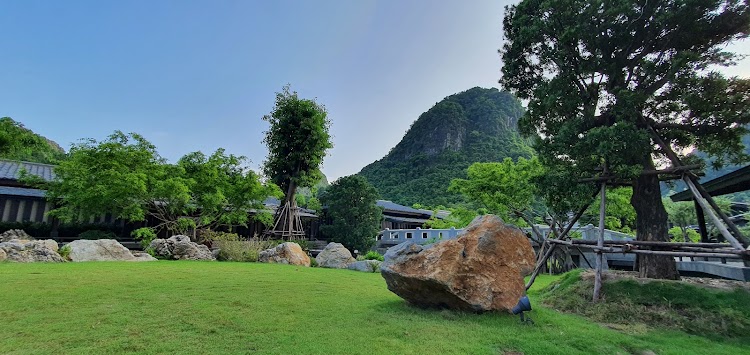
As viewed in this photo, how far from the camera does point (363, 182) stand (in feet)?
73.1

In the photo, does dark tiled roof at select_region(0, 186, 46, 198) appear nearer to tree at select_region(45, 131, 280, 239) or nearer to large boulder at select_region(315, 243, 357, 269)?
tree at select_region(45, 131, 280, 239)

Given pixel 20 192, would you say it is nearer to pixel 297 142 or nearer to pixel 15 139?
pixel 15 139

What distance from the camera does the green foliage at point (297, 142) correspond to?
882 inches

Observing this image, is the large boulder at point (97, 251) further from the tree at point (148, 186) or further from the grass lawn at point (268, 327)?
the grass lawn at point (268, 327)

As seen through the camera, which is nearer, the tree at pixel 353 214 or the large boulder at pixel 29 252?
the large boulder at pixel 29 252

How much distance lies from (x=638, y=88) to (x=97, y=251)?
1531 centimetres

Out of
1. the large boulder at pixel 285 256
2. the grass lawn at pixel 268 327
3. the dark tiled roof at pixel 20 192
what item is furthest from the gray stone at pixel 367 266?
the dark tiled roof at pixel 20 192

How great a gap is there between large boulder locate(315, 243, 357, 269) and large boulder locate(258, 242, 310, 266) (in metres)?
0.61

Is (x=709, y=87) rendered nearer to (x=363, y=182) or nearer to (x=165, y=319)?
(x=165, y=319)

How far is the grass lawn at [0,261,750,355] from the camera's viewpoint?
137 inches

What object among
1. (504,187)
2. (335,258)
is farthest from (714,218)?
(335,258)

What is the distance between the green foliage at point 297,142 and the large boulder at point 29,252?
498 inches

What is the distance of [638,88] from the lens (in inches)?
283

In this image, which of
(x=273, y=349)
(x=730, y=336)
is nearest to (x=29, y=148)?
(x=273, y=349)
